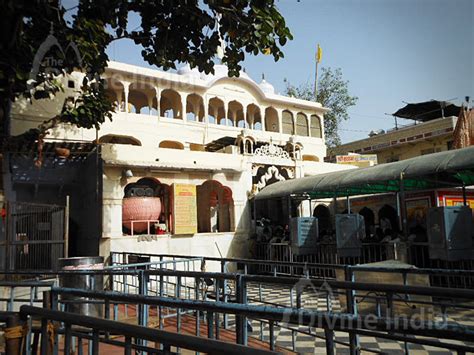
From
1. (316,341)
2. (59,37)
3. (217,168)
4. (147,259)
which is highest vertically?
(59,37)

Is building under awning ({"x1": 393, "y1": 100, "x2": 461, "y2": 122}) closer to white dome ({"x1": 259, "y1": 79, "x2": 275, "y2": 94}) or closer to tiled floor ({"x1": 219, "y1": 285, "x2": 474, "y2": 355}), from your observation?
white dome ({"x1": 259, "y1": 79, "x2": 275, "y2": 94})

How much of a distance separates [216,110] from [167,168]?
10.9 meters

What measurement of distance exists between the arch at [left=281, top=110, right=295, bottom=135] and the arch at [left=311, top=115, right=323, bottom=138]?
1.67 meters

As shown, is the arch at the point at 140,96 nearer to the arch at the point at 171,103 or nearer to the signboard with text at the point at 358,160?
the arch at the point at 171,103

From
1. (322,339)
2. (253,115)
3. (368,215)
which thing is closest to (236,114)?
(253,115)

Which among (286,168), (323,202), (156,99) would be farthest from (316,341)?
(156,99)

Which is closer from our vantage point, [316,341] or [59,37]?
[59,37]

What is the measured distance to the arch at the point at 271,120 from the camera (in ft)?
83.1

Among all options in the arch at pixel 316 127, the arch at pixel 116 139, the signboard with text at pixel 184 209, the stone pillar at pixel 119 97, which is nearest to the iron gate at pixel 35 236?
the signboard with text at pixel 184 209

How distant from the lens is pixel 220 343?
1634mm

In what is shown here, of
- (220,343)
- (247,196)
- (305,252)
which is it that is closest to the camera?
(220,343)

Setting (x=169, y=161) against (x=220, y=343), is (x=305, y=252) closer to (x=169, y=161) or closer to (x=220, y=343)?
(x=169, y=161)

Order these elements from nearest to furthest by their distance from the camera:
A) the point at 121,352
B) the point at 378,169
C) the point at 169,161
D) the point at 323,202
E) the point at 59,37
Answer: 1. the point at 121,352
2. the point at 59,37
3. the point at 378,169
4. the point at 169,161
5. the point at 323,202

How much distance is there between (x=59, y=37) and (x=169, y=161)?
26.0ft
